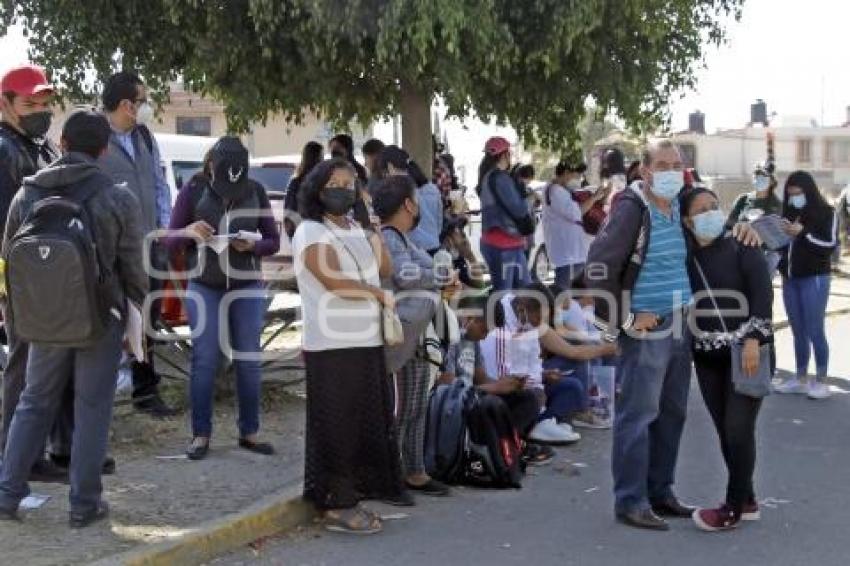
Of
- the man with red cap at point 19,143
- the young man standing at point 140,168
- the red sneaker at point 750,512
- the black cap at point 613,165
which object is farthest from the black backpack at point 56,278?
the black cap at point 613,165

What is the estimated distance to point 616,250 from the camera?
5594 mm

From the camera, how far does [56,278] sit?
16.3 ft

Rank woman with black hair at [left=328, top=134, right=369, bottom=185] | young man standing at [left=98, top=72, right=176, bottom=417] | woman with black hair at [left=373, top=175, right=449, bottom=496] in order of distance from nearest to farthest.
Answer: woman with black hair at [left=373, top=175, right=449, bottom=496]
young man standing at [left=98, top=72, right=176, bottom=417]
woman with black hair at [left=328, top=134, right=369, bottom=185]

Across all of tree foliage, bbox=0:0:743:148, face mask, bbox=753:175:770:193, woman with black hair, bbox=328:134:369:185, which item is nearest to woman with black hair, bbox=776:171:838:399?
face mask, bbox=753:175:770:193

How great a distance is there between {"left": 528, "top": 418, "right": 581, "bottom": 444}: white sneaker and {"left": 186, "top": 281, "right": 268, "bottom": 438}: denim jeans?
2.03 metres

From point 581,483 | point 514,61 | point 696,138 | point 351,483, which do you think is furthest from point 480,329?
point 696,138

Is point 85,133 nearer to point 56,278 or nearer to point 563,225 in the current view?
point 56,278

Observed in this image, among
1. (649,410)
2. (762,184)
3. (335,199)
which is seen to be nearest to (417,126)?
(762,184)

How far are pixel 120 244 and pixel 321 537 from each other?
1735mm

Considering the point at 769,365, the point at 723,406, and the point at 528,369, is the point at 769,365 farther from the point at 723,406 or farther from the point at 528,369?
the point at 528,369

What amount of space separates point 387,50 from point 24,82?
3.43 m

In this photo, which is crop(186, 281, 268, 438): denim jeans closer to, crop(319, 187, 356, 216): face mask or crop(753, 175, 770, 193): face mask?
crop(319, 187, 356, 216): face mask

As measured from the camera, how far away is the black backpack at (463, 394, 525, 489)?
21.6 ft

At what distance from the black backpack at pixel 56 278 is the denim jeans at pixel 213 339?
1.56m
